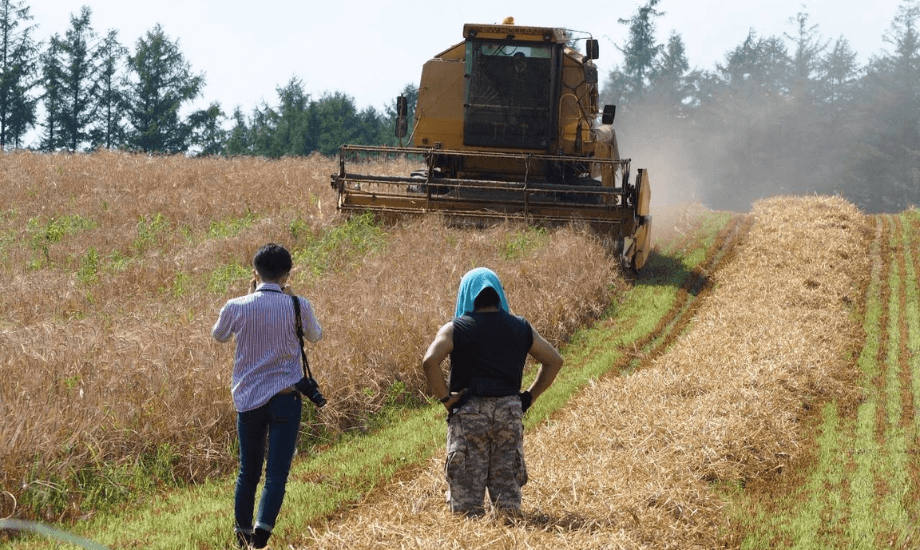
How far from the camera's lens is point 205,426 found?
766cm

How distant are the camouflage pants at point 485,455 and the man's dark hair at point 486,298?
0.49 meters

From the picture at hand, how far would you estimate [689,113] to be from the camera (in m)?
61.1

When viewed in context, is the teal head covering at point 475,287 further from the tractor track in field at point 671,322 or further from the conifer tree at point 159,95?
the conifer tree at point 159,95

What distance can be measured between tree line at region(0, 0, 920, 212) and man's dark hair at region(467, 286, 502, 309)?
142 feet

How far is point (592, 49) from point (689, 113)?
1839 inches

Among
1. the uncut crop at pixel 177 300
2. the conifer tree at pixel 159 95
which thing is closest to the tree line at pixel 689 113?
the conifer tree at pixel 159 95

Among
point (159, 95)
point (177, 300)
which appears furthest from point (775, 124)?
point (177, 300)

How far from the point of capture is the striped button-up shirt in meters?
5.30

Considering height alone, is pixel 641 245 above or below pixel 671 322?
above

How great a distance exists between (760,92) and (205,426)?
61.1 meters

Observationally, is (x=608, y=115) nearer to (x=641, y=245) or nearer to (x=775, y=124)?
(x=641, y=245)

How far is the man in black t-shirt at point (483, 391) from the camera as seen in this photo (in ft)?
17.1

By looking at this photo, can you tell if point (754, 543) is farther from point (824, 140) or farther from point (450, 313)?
point (824, 140)

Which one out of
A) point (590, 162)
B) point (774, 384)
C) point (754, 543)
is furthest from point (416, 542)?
point (590, 162)
